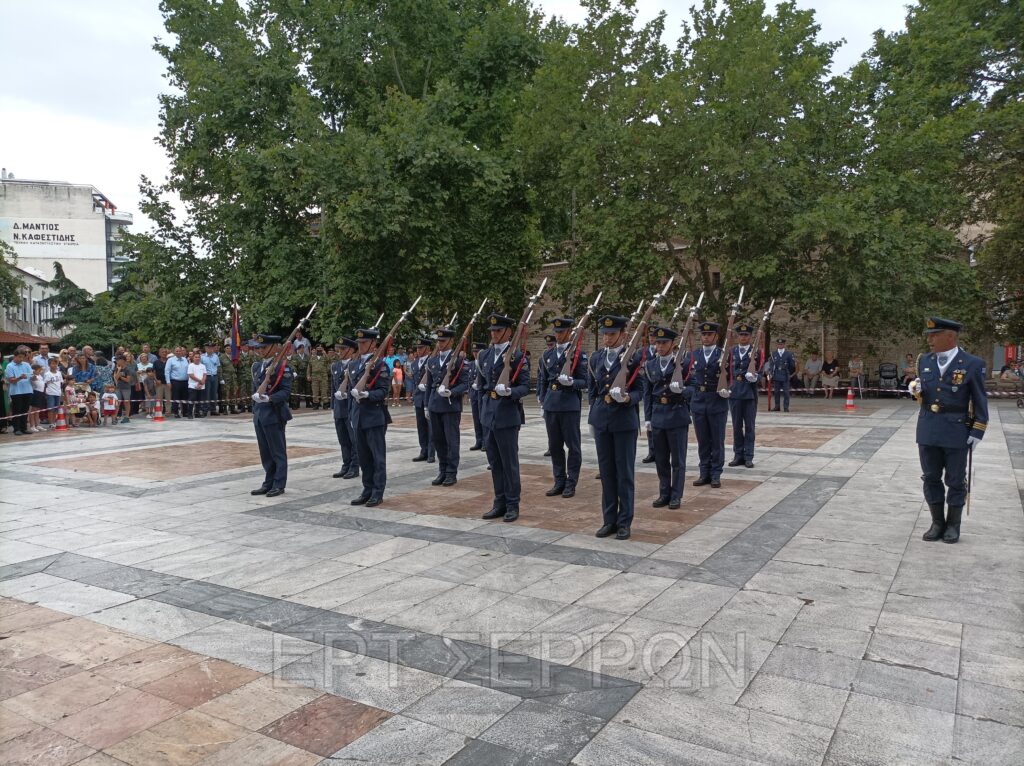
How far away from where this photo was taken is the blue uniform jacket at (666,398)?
316 inches

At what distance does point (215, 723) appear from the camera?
3.52 meters

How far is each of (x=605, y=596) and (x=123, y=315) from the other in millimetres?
24542

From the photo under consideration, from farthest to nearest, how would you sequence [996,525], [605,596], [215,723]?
1. [996,525]
2. [605,596]
3. [215,723]

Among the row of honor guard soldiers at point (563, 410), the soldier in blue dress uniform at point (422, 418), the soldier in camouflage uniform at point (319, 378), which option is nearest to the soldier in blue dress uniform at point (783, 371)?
the row of honor guard soldiers at point (563, 410)

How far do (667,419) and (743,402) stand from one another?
325cm

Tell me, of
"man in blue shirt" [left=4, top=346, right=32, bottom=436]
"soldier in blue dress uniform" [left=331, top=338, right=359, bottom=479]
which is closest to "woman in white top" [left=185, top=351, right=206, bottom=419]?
"man in blue shirt" [left=4, top=346, right=32, bottom=436]

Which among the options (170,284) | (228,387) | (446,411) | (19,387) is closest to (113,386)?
(19,387)

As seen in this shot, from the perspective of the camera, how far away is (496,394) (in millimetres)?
7906

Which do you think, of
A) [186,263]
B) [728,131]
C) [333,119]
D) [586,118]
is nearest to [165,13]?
[333,119]

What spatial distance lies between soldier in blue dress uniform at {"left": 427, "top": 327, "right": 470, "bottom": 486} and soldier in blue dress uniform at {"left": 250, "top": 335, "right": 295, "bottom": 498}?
1.85m

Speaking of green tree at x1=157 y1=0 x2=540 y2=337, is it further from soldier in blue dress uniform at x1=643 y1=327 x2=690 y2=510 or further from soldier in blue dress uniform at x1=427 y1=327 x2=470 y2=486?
soldier in blue dress uniform at x1=643 y1=327 x2=690 y2=510

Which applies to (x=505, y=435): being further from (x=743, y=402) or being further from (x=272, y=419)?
(x=743, y=402)

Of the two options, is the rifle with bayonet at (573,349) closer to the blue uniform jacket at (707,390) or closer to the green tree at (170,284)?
the blue uniform jacket at (707,390)

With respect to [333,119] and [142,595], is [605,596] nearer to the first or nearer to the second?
[142,595]
